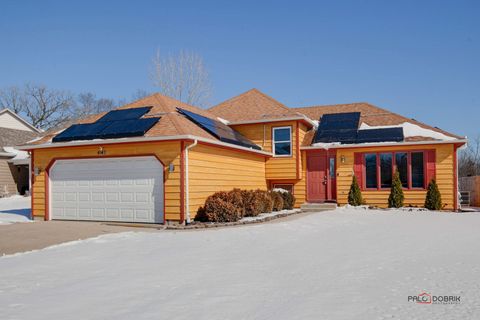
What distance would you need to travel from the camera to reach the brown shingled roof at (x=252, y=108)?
1916cm

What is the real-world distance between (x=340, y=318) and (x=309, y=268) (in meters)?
2.49

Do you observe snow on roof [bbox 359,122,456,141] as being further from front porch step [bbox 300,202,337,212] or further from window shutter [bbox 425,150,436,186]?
front porch step [bbox 300,202,337,212]

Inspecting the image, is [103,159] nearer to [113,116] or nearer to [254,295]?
[113,116]

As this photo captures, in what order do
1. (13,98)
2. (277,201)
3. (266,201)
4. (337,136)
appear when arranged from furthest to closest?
(13,98) < (337,136) < (277,201) < (266,201)

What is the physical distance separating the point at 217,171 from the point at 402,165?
26.5 ft

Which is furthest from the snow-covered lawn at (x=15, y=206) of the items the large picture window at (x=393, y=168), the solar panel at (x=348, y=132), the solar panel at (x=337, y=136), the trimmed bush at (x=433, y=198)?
the trimmed bush at (x=433, y=198)

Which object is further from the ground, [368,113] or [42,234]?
[368,113]

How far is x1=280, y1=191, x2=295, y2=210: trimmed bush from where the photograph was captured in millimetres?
18312

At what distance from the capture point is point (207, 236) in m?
10.3

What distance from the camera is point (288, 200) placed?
18516mm

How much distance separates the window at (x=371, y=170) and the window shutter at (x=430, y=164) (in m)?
2.00

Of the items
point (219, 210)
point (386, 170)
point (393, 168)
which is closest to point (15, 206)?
point (219, 210)

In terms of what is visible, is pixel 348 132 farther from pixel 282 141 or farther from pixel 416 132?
pixel 282 141

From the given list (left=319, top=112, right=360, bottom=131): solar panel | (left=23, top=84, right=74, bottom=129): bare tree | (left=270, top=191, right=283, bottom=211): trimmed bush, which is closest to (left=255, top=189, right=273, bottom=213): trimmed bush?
(left=270, top=191, right=283, bottom=211): trimmed bush
